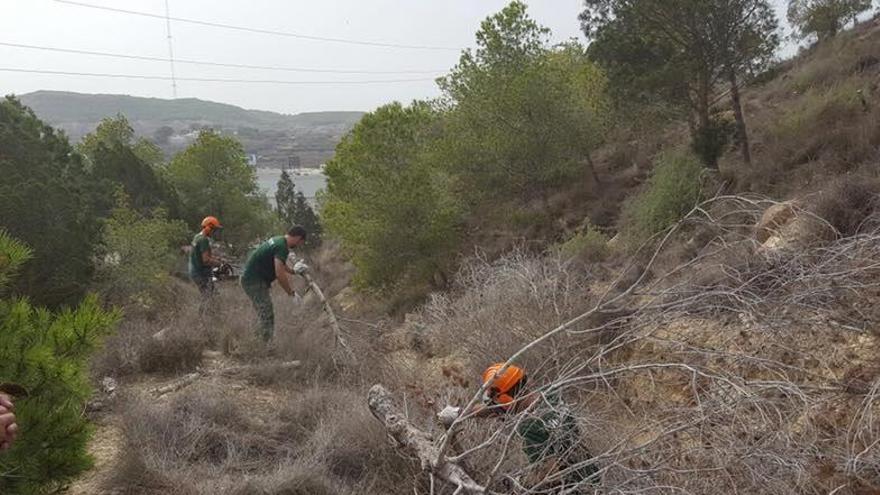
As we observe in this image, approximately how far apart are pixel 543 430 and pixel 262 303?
170 inches

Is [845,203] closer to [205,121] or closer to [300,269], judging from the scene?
[300,269]

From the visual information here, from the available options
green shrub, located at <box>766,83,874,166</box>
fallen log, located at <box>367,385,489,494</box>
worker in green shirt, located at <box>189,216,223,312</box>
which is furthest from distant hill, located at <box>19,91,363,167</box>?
fallen log, located at <box>367,385,489,494</box>

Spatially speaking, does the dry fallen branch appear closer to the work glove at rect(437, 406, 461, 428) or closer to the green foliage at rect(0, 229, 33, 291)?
the green foliage at rect(0, 229, 33, 291)

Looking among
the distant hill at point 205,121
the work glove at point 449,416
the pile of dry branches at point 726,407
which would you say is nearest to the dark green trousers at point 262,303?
the pile of dry branches at point 726,407

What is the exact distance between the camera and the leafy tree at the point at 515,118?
1958 cm

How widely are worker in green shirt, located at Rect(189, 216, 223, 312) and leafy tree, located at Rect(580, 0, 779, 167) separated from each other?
1206 cm

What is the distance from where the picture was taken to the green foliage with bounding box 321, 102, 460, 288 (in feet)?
59.2

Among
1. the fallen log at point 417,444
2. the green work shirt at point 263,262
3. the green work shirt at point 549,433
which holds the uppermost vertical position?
the green work shirt at point 263,262

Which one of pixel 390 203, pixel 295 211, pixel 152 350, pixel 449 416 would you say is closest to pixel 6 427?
pixel 449 416

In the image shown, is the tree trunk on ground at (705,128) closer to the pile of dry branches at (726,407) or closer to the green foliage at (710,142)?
the green foliage at (710,142)

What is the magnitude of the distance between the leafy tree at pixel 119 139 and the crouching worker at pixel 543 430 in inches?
1036

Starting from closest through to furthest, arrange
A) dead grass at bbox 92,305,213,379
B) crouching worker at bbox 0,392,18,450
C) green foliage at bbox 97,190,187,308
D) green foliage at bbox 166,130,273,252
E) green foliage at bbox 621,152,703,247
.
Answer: crouching worker at bbox 0,392,18,450, dead grass at bbox 92,305,213,379, green foliage at bbox 97,190,187,308, green foliage at bbox 621,152,703,247, green foliage at bbox 166,130,273,252

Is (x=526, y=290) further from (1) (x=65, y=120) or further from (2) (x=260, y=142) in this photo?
(1) (x=65, y=120)

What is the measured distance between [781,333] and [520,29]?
19.2 metres
